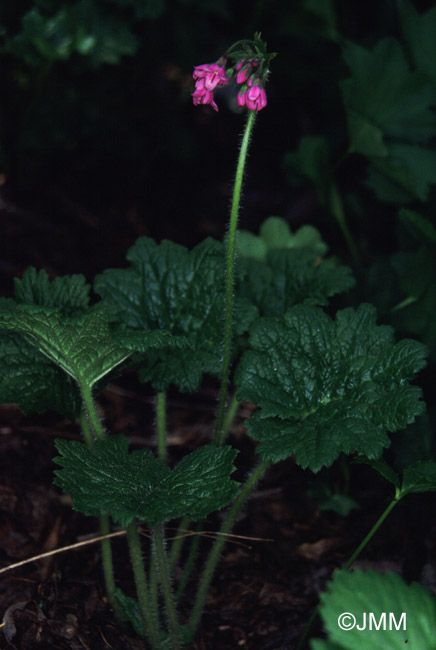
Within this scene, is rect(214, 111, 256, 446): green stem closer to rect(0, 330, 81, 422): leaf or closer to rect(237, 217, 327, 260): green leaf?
rect(0, 330, 81, 422): leaf

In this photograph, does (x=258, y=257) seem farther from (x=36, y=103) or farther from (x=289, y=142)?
(x=289, y=142)

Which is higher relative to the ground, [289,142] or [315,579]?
[289,142]

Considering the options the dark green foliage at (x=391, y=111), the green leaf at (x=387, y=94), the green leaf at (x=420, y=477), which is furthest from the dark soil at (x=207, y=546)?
the green leaf at (x=387, y=94)

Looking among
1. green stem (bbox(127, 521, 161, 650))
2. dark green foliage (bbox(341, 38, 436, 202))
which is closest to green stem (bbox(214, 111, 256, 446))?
green stem (bbox(127, 521, 161, 650))

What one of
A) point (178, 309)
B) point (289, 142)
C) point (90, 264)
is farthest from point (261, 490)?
point (289, 142)

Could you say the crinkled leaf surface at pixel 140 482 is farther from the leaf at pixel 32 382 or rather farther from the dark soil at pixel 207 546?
the dark soil at pixel 207 546

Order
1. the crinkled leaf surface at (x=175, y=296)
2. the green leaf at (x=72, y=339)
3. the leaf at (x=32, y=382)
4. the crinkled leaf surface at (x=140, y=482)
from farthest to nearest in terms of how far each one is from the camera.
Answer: the crinkled leaf surface at (x=175, y=296)
the leaf at (x=32, y=382)
the green leaf at (x=72, y=339)
the crinkled leaf surface at (x=140, y=482)
